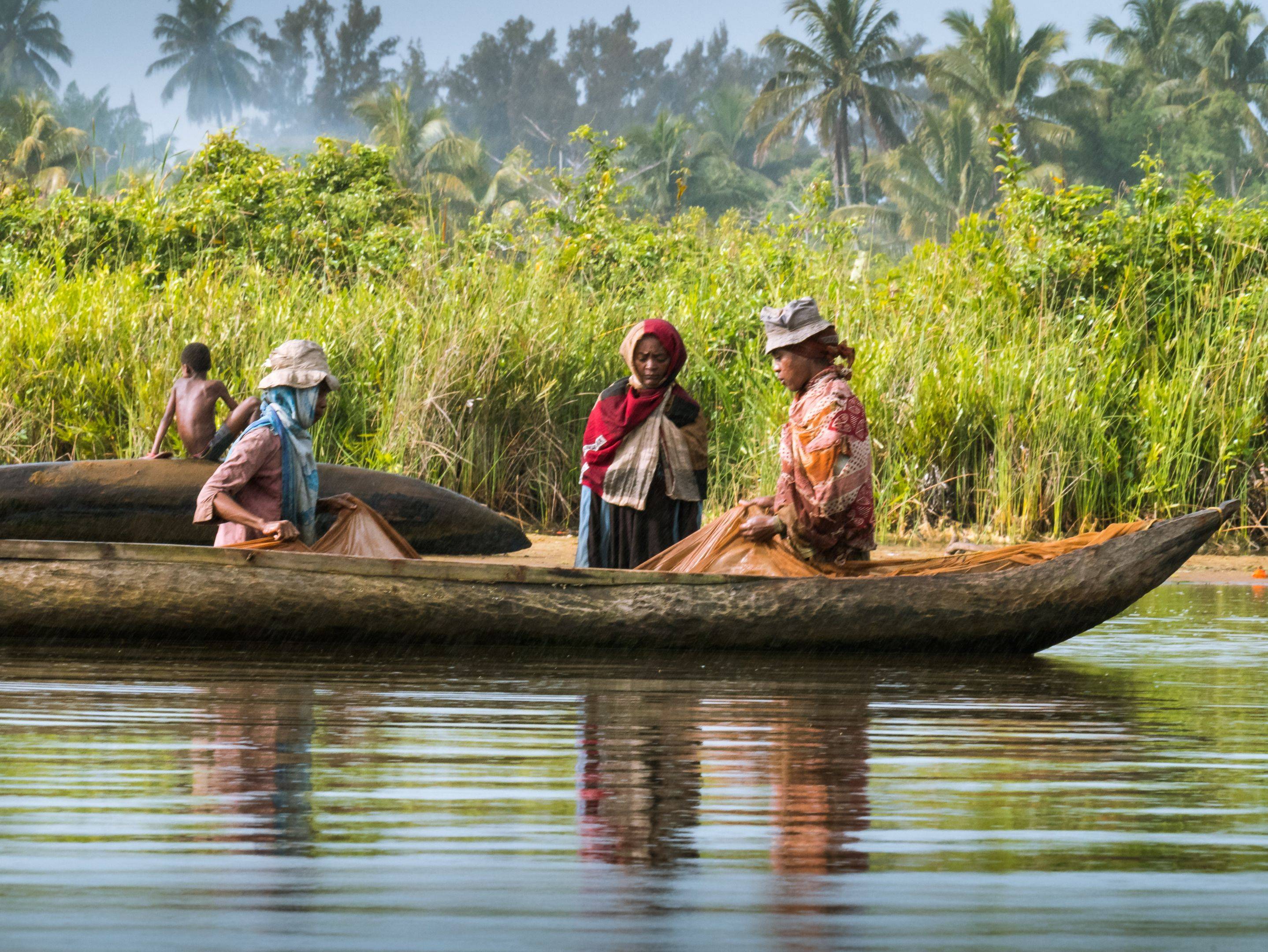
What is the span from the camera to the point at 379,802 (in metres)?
2.72

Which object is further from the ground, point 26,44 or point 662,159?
point 26,44

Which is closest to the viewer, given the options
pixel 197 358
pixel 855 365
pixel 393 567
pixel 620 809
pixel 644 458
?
pixel 620 809

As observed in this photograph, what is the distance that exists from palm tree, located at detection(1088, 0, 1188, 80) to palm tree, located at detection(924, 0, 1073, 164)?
3239mm

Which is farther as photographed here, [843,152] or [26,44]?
[26,44]

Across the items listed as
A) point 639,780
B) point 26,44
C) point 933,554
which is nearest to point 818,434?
point 639,780

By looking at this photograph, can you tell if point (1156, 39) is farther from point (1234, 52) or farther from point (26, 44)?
point (26, 44)

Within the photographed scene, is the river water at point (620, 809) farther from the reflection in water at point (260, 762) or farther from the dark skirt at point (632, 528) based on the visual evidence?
the dark skirt at point (632, 528)

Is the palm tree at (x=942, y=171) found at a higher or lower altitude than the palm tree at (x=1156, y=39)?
lower

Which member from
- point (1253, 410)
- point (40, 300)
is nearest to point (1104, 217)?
point (1253, 410)

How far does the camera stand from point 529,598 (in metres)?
5.13

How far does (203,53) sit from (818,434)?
60.2 meters

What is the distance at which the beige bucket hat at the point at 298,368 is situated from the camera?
5.17 metres

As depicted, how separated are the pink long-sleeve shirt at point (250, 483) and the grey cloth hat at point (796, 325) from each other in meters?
1.70

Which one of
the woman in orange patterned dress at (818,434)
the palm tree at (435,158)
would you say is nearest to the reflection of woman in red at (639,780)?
the woman in orange patterned dress at (818,434)
